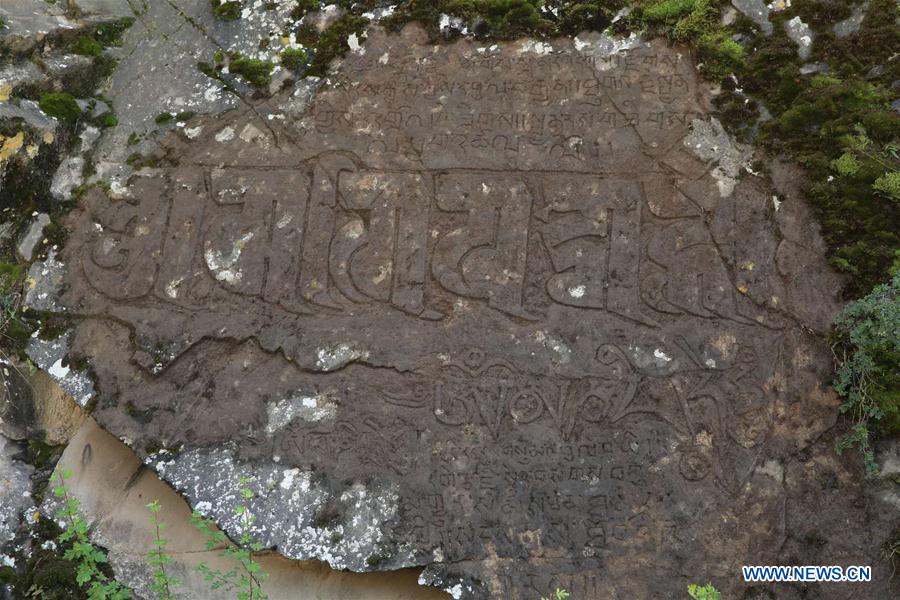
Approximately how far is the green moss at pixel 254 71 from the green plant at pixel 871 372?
10.2ft

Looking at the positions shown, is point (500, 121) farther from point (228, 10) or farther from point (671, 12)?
point (228, 10)

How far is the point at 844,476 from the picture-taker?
385cm

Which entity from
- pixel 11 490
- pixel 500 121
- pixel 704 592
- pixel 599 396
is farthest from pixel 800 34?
pixel 11 490

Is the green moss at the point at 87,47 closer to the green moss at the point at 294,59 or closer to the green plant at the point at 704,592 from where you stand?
the green moss at the point at 294,59

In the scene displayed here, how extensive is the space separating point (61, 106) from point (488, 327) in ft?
8.64

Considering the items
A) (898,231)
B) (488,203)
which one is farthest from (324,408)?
(898,231)

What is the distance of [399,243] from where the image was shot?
4.40 meters

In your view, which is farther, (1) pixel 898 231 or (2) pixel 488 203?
(2) pixel 488 203

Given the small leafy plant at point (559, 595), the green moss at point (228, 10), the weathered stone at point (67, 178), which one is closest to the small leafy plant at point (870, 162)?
the small leafy plant at point (559, 595)

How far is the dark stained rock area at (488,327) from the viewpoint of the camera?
3904mm

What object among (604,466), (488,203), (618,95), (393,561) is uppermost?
(618,95)

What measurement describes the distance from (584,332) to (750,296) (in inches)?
30.7

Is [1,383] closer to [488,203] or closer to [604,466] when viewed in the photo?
[488,203]

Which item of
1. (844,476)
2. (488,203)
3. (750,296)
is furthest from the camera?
(488,203)
